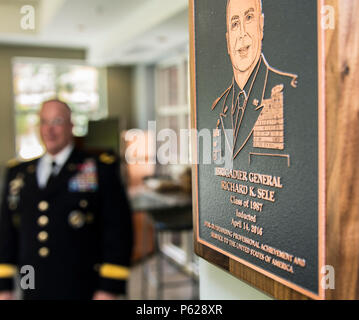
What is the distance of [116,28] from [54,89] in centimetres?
163

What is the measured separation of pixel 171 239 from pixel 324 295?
14.3ft

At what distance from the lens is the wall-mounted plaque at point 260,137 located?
0.38 m

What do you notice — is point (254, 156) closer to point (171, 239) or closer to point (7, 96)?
point (171, 239)

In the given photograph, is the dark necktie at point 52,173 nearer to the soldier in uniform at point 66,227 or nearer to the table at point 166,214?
the soldier in uniform at point 66,227

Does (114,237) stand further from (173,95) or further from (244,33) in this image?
(173,95)

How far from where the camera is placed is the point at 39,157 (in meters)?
1.59

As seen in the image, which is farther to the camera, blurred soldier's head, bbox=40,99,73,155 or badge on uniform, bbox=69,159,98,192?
badge on uniform, bbox=69,159,98,192

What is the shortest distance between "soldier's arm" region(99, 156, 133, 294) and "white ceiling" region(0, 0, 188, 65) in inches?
66.2

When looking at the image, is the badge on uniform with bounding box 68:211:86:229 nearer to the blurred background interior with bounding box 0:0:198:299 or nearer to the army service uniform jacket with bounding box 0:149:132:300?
the army service uniform jacket with bounding box 0:149:132:300

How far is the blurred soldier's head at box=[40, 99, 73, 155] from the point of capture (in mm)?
1321

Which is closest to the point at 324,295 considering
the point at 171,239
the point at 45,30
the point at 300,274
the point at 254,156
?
the point at 300,274

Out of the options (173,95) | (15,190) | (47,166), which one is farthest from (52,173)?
(173,95)

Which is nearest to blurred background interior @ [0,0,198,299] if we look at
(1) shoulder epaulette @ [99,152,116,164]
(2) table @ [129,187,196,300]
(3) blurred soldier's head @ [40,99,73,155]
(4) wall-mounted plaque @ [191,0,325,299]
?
(2) table @ [129,187,196,300]

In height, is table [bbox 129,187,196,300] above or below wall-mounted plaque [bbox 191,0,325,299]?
below
